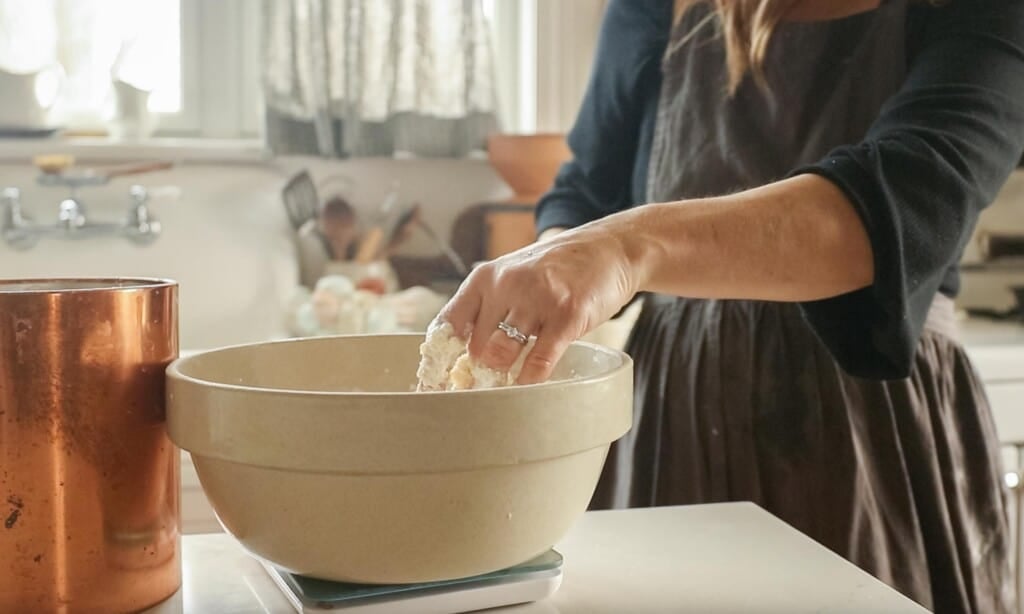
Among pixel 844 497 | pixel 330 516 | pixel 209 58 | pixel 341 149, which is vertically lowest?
pixel 844 497

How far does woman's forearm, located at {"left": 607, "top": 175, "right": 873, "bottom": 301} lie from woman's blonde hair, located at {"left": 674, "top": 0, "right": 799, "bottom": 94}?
0.90 feet

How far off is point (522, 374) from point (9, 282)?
0.28 metres

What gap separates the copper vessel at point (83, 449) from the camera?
52 cm

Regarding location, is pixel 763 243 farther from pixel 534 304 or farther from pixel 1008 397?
pixel 1008 397

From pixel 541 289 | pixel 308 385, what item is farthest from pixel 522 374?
pixel 308 385

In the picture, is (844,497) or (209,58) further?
(209,58)

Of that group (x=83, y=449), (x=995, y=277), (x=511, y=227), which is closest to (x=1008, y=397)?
(x=995, y=277)

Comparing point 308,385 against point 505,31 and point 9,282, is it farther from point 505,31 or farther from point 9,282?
point 505,31

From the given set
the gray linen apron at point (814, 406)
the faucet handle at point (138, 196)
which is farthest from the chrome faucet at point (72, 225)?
the gray linen apron at point (814, 406)

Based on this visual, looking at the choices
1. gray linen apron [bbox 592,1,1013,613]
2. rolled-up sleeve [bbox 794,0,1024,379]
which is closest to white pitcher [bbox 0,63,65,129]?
gray linen apron [bbox 592,1,1013,613]

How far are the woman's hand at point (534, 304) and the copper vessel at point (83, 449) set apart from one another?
0.54 feet

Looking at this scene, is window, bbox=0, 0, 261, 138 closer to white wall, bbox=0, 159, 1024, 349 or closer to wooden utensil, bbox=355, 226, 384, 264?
white wall, bbox=0, 159, 1024, 349

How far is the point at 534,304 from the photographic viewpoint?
1.88 ft

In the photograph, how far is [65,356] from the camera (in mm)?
528
